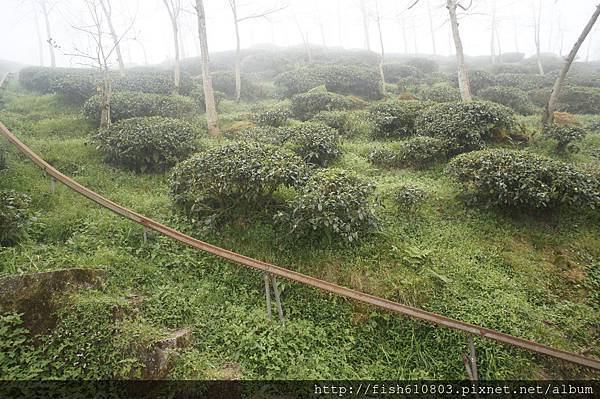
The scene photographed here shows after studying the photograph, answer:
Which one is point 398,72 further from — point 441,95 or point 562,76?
point 562,76

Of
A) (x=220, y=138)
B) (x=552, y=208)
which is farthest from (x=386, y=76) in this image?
(x=552, y=208)

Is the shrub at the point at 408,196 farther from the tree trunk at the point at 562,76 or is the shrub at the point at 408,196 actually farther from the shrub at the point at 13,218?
the tree trunk at the point at 562,76

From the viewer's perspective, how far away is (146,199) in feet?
27.0

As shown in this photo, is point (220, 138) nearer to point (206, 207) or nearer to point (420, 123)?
point (206, 207)

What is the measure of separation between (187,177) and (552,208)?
812cm

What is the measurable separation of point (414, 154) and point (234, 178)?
593 centimetres

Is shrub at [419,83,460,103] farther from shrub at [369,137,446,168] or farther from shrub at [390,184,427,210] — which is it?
shrub at [390,184,427,210]

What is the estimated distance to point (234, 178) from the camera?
6.86m

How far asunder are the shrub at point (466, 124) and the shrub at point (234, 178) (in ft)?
18.7

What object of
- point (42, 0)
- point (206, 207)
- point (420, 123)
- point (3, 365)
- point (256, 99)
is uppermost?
point (42, 0)

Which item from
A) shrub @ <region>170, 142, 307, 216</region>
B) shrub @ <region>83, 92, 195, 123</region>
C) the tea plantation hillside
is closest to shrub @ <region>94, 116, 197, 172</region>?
the tea plantation hillside

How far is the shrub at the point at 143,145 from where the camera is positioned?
9.50m

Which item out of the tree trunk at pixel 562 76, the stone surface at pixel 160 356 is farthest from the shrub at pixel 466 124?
the stone surface at pixel 160 356

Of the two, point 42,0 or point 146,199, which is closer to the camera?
point 146,199
